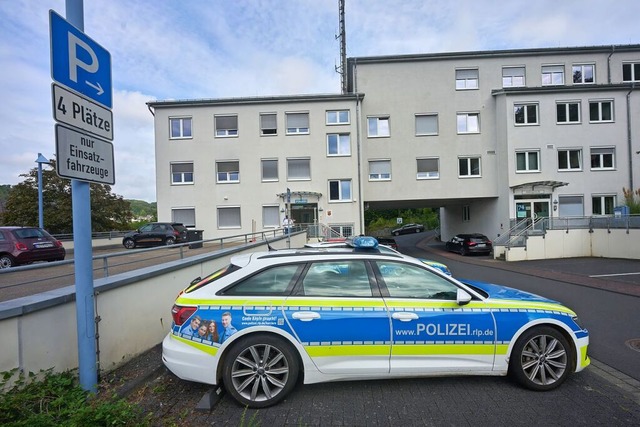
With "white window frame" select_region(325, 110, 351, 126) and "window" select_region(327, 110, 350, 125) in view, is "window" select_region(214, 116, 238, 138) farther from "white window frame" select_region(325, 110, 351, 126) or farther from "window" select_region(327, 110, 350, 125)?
"window" select_region(327, 110, 350, 125)

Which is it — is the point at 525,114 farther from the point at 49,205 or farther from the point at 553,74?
the point at 49,205

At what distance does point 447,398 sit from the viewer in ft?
11.1

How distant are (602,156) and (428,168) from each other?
11390 millimetres

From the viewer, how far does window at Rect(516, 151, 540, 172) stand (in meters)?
22.8

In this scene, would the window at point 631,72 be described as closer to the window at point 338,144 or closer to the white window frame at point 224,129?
the window at point 338,144

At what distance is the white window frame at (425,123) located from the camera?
955 inches

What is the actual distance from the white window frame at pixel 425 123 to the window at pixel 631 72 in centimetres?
1400

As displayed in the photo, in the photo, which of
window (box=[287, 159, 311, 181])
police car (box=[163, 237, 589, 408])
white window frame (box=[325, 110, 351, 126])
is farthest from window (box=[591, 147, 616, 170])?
police car (box=[163, 237, 589, 408])

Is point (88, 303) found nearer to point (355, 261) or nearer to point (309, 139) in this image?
point (355, 261)

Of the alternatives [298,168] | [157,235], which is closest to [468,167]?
[298,168]

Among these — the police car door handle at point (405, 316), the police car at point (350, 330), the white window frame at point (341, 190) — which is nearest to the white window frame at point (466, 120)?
the white window frame at point (341, 190)

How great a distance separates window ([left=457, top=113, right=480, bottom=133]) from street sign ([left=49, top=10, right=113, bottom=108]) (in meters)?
24.4

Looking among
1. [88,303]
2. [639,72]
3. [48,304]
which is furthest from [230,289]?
[639,72]

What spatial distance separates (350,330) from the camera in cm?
336
